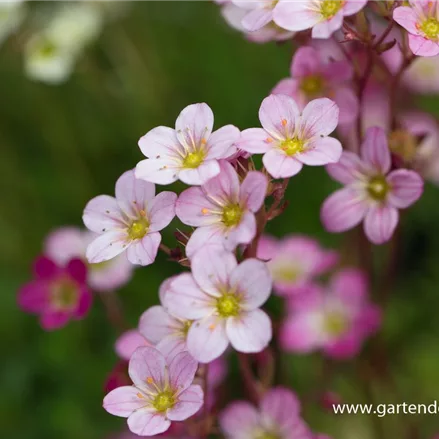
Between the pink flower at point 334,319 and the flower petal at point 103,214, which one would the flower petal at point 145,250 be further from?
the pink flower at point 334,319

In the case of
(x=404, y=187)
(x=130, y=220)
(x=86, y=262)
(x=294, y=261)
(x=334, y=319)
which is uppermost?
(x=130, y=220)

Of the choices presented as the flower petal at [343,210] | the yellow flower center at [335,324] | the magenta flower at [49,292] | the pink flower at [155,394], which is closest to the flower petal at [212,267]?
the pink flower at [155,394]

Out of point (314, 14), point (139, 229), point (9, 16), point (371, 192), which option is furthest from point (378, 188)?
point (9, 16)

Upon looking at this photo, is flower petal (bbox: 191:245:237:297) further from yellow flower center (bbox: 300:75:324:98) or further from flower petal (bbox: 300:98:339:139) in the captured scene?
yellow flower center (bbox: 300:75:324:98)

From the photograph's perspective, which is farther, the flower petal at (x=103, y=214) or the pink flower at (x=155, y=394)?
the flower petal at (x=103, y=214)

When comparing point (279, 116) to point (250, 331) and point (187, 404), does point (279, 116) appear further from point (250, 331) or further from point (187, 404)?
point (187, 404)

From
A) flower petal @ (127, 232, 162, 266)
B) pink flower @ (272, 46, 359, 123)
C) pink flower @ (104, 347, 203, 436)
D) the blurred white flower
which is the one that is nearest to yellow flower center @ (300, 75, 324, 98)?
pink flower @ (272, 46, 359, 123)
